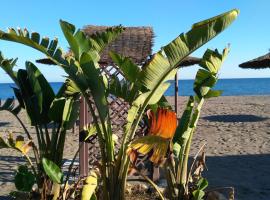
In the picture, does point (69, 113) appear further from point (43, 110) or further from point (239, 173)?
point (239, 173)

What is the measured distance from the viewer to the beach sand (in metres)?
6.66

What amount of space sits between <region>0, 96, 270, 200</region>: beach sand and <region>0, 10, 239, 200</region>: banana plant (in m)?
2.38

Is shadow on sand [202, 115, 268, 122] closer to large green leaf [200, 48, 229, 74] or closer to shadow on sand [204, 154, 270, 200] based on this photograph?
shadow on sand [204, 154, 270, 200]

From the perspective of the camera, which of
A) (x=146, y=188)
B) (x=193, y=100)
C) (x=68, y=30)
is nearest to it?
(x=68, y=30)

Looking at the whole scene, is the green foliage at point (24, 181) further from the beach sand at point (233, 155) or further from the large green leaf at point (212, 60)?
the large green leaf at point (212, 60)

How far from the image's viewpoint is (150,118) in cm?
446

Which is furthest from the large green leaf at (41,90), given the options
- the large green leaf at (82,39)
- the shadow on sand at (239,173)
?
the shadow on sand at (239,173)

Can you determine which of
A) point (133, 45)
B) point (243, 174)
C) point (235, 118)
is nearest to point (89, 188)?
point (133, 45)

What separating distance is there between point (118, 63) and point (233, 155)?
19.5 ft

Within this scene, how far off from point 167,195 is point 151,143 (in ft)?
5.11

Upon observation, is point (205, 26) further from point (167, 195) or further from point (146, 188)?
point (146, 188)

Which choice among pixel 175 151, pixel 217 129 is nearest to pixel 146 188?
pixel 175 151

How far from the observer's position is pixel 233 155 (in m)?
9.25

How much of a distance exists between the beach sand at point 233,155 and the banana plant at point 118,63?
7.82ft
